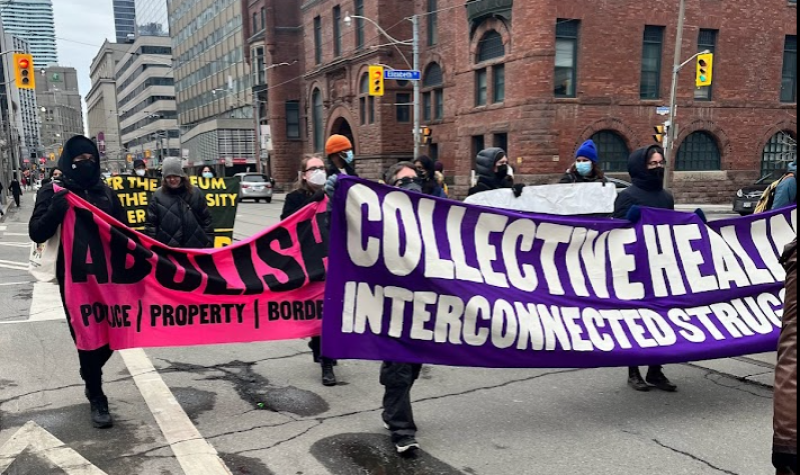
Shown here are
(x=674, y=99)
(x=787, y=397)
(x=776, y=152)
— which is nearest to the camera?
(x=787, y=397)

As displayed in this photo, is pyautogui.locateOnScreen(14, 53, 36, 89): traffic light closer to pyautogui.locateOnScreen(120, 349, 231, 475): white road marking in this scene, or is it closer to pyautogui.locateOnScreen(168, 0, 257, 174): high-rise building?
pyautogui.locateOnScreen(120, 349, 231, 475): white road marking

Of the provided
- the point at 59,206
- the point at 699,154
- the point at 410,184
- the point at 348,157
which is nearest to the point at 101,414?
the point at 59,206

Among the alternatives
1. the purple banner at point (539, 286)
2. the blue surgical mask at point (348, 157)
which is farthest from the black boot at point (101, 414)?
the blue surgical mask at point (348, 157)

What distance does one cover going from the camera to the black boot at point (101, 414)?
393 centimetres

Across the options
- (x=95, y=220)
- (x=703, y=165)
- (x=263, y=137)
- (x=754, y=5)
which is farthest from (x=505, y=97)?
(x=263, y=137)

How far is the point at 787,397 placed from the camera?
5.93 ft

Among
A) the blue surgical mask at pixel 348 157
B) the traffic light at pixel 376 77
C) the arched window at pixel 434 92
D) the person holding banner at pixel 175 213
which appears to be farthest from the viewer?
the arched window at pixel 434 92

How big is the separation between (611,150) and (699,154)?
4461 millimetres

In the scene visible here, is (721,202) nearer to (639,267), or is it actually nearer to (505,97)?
(505,97)

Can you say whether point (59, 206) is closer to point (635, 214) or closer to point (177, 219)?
point (177, 219)

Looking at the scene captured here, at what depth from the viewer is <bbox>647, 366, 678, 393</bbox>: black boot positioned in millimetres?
4578

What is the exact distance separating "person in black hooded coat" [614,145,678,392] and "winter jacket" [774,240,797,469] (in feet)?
8.80

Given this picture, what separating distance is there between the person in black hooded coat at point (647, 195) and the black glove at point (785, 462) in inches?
112

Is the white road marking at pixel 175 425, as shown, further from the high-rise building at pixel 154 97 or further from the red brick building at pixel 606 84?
the high-rise building at pixel 154 97
